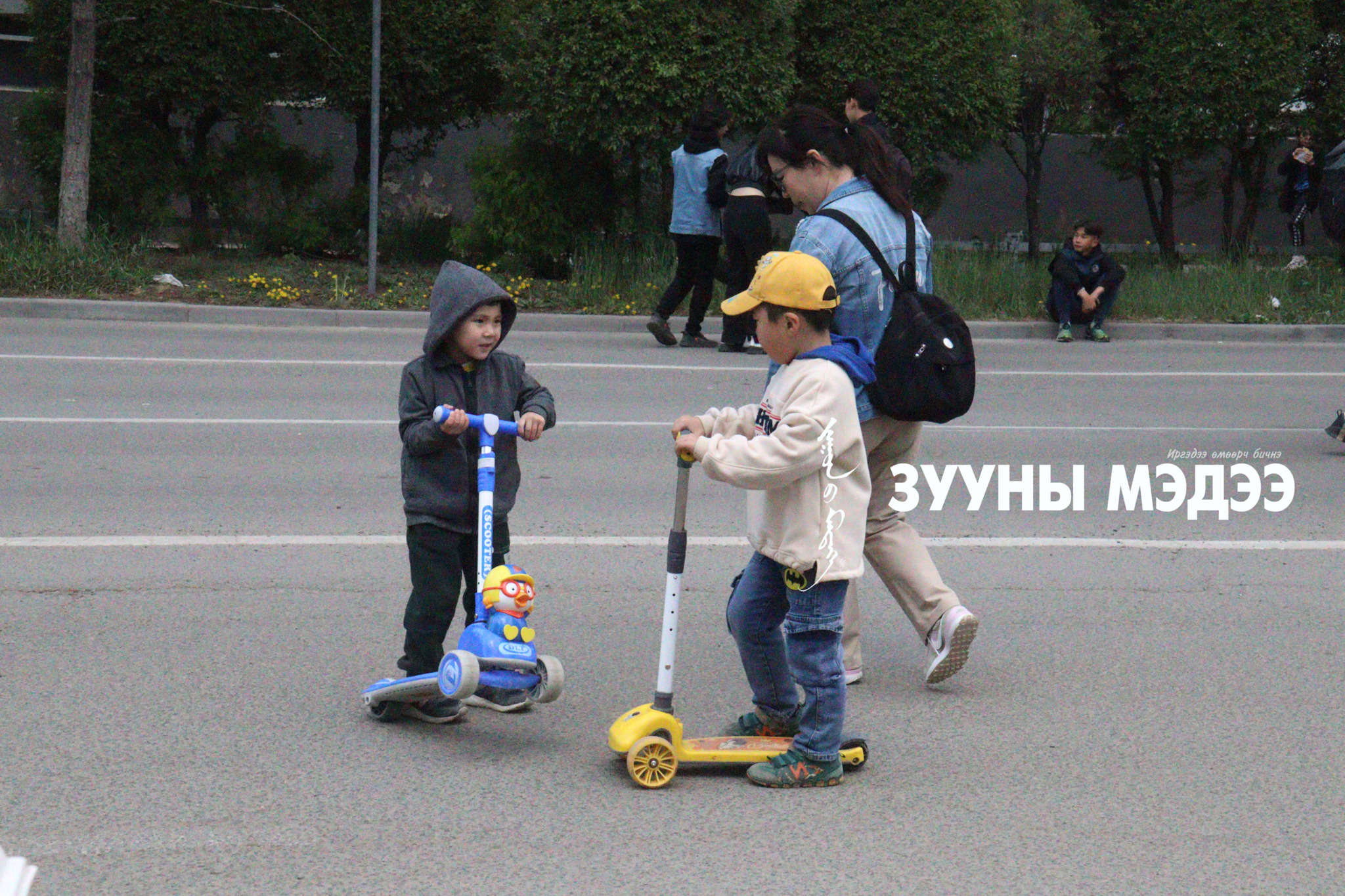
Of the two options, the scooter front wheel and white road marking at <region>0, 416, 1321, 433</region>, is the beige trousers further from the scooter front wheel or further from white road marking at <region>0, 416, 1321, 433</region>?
white road marking at <region>0, 416, 1321, 433</region>

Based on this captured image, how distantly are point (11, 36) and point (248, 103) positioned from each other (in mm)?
7229

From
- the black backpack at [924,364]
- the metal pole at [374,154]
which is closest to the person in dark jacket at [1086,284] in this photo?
the metal pole at [374,154]

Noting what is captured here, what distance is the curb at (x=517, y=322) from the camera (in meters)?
15.0

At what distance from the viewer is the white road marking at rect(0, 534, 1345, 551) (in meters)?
6.80

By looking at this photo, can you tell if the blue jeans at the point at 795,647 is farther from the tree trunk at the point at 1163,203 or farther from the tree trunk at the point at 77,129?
the tree trunk at the point at 1163,203

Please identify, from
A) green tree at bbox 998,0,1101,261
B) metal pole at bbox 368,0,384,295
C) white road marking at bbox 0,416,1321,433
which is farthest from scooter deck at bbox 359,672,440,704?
green tree at bbox 998,0,1101,261

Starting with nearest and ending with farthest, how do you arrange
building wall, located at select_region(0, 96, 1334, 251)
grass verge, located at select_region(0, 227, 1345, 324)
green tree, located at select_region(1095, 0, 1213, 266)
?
grass verge, located at select_region(0, 227, 1345, 324) → green tree, located at select_region(1095, 0, 1213, 266) → building wall, located at select_region(0, 96, 1334, 251)

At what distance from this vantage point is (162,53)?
58.3ft

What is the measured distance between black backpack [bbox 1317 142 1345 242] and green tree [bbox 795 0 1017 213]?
9.36 meters

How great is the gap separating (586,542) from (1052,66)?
1552cm

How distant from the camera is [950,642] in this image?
5098mm

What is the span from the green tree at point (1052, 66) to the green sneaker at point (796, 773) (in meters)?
16.4

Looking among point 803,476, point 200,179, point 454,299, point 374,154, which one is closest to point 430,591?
point 454,299

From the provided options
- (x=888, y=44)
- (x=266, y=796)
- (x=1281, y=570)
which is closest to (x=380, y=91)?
(x=888, y=44)
